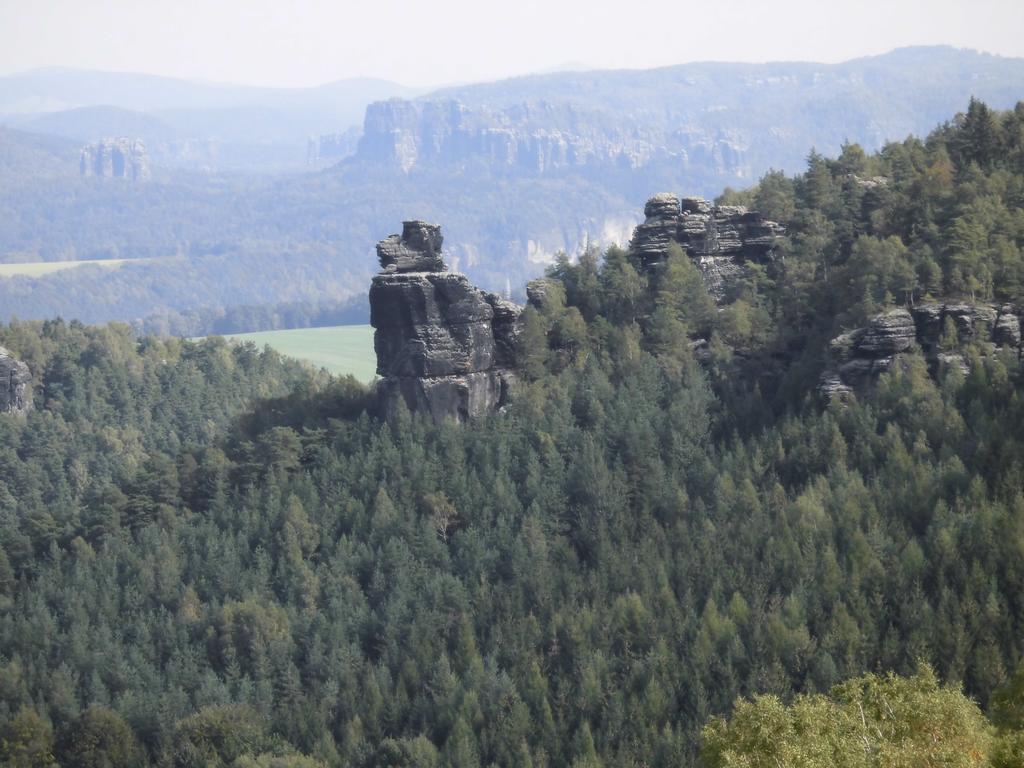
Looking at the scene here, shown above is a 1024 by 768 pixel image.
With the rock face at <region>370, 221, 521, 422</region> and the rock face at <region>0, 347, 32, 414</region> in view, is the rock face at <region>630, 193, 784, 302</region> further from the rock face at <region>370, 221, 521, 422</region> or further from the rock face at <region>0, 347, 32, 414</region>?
the rock face at <region>0, 347, 32, 414</region>

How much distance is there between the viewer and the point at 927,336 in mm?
80375

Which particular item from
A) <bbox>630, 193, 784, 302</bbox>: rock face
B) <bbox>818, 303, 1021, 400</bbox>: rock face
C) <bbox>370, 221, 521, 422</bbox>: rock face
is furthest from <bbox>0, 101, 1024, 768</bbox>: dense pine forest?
<bbox>370, 221, 521, 422</bbox>: rock face

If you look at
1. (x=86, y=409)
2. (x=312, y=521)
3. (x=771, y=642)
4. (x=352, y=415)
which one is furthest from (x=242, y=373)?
(x=771, y=642)

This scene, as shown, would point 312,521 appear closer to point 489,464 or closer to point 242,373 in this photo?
point 489,464

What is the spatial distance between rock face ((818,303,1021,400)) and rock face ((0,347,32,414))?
217 feet

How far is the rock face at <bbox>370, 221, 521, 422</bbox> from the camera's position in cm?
8906

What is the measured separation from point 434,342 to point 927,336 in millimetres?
21900

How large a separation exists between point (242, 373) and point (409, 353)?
59.9 m

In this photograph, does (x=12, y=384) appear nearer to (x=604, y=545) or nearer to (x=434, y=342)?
(x=434, y=342)

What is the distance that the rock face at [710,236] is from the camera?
317ft

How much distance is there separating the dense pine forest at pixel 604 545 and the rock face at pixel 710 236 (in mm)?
1354

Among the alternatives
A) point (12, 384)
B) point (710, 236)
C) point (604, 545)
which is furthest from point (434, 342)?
point (12, 384)

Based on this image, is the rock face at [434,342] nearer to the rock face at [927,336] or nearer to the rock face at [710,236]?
the rock face at [710,236]

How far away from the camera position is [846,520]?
234 ft
